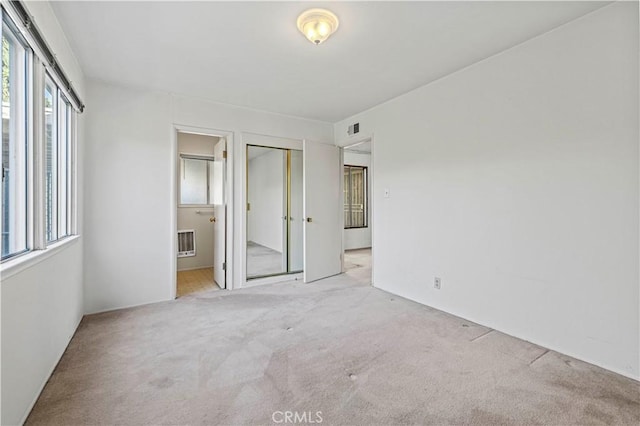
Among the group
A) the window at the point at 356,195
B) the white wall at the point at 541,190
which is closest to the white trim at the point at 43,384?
the white wall at the point at 541,190

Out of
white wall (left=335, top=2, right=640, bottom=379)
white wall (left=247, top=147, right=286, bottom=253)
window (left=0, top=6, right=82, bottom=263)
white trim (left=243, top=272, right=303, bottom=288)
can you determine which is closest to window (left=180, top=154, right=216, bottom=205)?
white wall (left=247, top=147, right=286, bottom=253)

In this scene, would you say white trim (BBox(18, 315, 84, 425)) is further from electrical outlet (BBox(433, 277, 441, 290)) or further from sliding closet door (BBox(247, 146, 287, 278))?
electrical outlet (BBox(433, 277, 441, 290))

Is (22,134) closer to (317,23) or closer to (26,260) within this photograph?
(26,260)

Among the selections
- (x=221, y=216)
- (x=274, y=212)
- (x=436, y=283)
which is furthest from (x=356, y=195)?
(x=436, y=283)

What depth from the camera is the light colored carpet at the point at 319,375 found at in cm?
157

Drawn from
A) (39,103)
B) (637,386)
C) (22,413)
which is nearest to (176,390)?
(22,413)

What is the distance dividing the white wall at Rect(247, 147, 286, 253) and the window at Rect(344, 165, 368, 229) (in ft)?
8.94

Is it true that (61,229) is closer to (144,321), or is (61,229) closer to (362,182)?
(144,321)

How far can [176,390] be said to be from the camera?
5.77 feet

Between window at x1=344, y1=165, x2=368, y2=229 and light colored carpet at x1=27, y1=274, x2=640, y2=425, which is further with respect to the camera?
window at x1=344, y1=165, x2=368, y2=229

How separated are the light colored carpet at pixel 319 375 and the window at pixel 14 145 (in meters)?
0.97

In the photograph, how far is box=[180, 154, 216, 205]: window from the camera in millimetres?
5012

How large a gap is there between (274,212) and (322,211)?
1040 millimetres

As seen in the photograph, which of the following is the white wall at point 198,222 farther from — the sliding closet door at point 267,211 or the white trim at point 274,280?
the white trim at point 274,280
